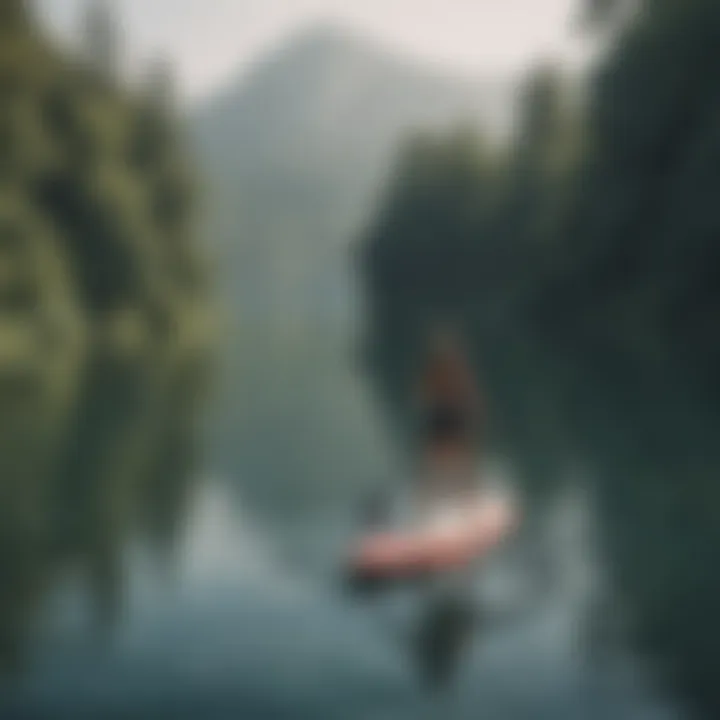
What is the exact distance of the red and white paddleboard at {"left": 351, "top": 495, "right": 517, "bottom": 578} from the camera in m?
20.2

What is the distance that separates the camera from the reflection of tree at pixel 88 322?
25.0 meters

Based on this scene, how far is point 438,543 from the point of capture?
2094cm

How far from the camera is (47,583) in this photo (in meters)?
21.1

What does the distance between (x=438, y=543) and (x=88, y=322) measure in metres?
38.7

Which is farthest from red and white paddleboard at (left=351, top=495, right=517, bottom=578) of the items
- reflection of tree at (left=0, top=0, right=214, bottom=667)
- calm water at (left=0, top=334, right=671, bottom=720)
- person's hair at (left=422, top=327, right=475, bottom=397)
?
reflection of tree at (left=0, top=0, right=214, bottom=667)

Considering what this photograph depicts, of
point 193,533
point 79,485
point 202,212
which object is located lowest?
point 193,533

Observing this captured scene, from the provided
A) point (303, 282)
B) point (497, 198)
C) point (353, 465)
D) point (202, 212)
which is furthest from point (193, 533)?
point (303, 282)

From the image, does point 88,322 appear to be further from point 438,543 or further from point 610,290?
point 438,543

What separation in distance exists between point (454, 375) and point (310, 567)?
200 inches

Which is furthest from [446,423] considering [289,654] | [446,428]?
[289,654]

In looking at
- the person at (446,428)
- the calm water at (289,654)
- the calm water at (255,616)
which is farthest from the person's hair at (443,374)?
the calm water at (289,654)

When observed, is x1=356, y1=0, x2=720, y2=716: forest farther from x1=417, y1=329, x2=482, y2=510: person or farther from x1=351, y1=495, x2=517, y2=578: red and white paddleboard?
x1=351, y1=495, x2=517, y2=578: red and white paddleboard

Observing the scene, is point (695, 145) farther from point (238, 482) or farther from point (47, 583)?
point (47, 583)

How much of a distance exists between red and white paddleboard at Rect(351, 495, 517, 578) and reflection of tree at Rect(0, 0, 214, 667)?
3.69 metres
